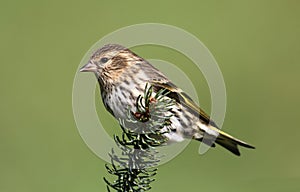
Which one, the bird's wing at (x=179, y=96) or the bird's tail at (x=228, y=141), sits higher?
the bird's wing at (x=179, y=96)

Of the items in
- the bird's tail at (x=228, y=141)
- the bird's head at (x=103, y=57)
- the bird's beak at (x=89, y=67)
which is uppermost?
the bird's head at (x=103, y=57)

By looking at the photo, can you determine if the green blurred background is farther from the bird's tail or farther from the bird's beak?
the bird's beak

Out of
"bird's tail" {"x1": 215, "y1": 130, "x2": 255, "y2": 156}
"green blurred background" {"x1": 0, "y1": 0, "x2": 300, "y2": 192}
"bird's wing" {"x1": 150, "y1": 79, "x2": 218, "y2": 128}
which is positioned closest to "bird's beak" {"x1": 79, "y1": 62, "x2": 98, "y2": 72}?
"bird's wing" {"x1": 150, "y1": 79, "x2": 218, "y2": 128}

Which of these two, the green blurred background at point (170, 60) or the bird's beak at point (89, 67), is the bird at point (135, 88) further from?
the green blurred background at point (170, 60)

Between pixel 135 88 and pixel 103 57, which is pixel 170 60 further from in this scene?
pixel 103 57

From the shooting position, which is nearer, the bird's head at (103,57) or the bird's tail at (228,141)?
the bird's head at (103,57)

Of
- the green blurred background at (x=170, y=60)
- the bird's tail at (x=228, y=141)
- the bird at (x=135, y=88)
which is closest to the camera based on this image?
the bird at (x=135, y=88)

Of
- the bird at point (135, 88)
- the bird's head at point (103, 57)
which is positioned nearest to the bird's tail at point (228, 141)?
the bird at point (135, 88)
